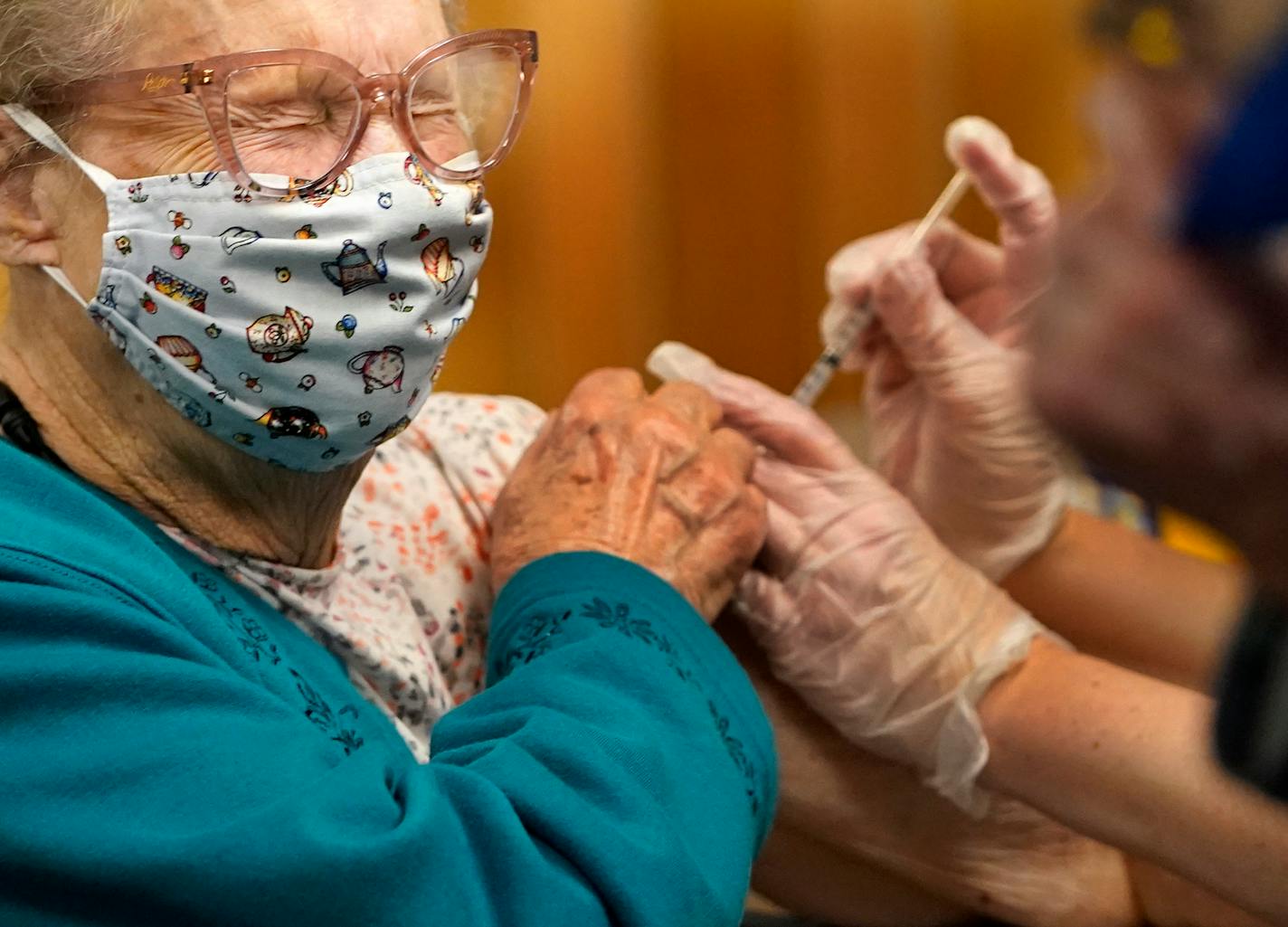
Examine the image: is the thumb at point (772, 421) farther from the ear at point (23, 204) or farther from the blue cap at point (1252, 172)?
the blue cap at point (1252, 172)

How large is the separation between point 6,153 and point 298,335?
0.86 ft

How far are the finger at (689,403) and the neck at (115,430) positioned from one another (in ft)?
1.36

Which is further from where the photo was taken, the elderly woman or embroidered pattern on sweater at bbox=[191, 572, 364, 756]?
embroidered pattern on sweater at bbox=[191, 572, 364, 756]

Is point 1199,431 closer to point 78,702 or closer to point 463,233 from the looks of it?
point 78,702

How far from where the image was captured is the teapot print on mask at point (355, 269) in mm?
955

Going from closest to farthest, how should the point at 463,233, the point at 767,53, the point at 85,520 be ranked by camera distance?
1. the point at 85,520
2. the point at 463,233
3. the point at 767,53

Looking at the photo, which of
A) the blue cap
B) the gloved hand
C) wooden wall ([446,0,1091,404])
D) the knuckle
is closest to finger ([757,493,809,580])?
the gloved hand

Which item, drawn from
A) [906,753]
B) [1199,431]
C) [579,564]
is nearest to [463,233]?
[579,564]

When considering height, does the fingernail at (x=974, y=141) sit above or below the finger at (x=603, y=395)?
above

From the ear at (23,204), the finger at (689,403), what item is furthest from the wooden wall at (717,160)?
the ear at (23,204)

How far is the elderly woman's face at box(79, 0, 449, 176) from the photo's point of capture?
0.96 meters

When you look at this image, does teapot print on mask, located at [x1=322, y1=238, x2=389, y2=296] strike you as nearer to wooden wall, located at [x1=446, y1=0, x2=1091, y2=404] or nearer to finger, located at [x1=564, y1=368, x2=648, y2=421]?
finger, located at [x1=564, y1=368, x2=648, y2=421]

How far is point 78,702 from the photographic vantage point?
76cm

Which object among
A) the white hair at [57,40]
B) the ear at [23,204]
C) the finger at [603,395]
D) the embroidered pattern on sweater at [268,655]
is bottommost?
the embroidered pattern on sweater at [268,655]
